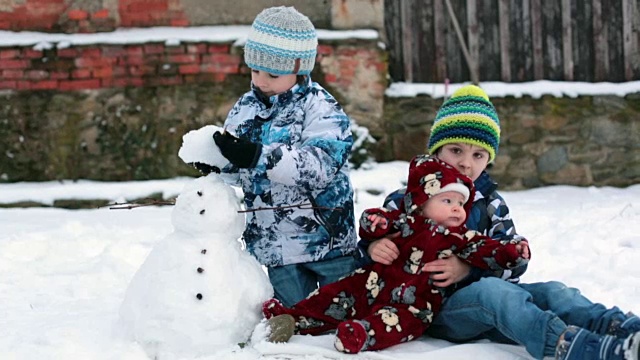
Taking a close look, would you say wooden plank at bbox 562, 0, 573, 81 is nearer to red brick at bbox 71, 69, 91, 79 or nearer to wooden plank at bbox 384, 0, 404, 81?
wooden plank at bbox 384, 0, 404, 81

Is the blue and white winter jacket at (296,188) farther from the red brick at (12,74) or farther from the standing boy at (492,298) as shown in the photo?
the red brick at (12,74)

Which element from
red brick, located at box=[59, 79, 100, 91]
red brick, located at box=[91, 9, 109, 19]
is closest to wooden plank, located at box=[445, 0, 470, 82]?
red brick, located at box=[91, 9, 109, 19]

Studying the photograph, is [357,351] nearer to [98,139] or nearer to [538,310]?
[538,310]

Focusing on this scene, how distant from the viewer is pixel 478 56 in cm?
678

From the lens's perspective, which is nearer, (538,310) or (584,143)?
(538,310)

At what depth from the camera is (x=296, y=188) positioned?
314 cm

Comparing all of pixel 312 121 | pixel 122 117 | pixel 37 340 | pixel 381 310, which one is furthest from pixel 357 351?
pixel 122 117

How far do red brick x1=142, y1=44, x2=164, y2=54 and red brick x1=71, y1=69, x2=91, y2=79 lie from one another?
1.43ft

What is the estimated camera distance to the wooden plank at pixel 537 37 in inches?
266

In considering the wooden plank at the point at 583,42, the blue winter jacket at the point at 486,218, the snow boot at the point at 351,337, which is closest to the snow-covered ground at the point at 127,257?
the snow boot at the point at 351,337

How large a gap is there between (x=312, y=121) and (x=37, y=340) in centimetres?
115

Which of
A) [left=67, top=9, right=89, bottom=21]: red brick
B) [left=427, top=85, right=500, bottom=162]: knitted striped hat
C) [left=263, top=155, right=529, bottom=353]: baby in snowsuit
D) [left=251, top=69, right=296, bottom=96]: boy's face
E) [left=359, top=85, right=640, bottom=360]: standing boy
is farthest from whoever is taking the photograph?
[left=67, top=9, right=89, bottom=21]: red brick

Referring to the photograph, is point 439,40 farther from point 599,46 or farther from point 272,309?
point 272,309

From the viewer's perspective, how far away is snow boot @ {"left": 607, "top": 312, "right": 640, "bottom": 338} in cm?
252
